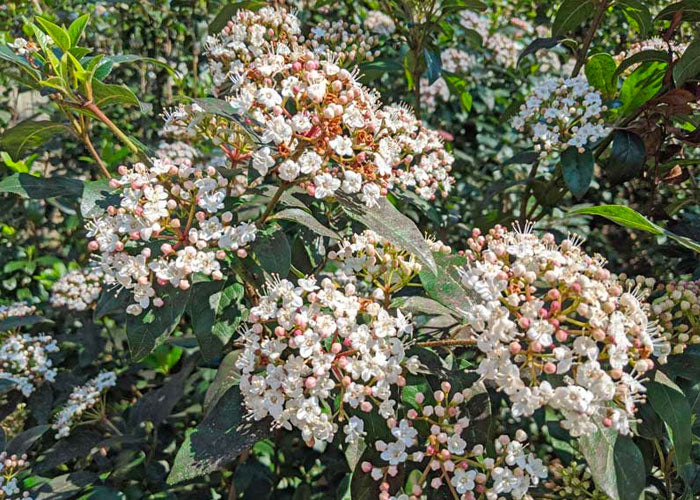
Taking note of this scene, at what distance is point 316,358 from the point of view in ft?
4.06

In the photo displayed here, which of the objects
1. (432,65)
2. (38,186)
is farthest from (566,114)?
(38,186)

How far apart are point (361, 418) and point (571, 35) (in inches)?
161

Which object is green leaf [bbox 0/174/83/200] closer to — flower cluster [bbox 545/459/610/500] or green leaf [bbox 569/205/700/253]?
green leaf [bbox 569/205/700/253]

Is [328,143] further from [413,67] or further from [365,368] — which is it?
[413,67]

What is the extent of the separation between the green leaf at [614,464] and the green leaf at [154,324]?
96 centimetres

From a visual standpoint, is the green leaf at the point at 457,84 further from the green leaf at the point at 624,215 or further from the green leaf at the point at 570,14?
the green leaf at the point at 624,215

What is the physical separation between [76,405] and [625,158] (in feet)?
6.85

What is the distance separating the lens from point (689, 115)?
1868mm

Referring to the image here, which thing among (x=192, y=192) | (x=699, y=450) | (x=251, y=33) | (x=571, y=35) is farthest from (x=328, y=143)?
(x=571, y=35)

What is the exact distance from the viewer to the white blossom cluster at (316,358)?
1243 millimetres

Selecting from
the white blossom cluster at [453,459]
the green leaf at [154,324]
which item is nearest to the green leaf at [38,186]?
the green leaf at [154,324]

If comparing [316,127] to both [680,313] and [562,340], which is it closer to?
[562,340]

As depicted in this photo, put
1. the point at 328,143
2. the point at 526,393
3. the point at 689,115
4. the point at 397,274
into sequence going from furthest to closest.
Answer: the point at 689,115 → the point at 397,274 → the point at 328,143 → the point at 526,393

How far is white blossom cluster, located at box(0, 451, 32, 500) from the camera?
1805mm
